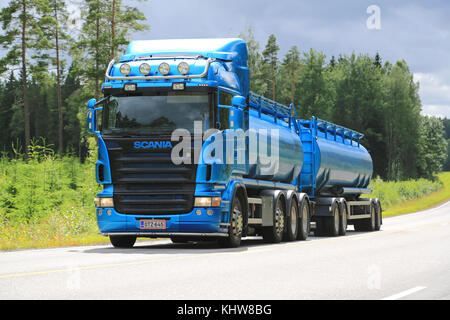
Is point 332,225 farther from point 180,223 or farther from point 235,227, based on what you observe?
point 180,223

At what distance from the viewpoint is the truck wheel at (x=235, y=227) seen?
14945 mm

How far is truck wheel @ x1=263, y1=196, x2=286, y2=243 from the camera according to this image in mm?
17688

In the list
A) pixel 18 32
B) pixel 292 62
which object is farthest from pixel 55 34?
pixel 292 62

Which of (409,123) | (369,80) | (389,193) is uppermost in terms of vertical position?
(369,80)

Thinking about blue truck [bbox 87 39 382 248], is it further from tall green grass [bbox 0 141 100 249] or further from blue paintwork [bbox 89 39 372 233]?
tall green grass [bbox 0 141 100 249]

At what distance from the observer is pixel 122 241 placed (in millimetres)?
15828

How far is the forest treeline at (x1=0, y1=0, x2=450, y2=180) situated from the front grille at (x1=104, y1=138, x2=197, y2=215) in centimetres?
3976

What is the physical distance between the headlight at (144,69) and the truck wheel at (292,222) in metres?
5.96

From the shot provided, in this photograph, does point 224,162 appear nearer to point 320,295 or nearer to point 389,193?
point 320,295

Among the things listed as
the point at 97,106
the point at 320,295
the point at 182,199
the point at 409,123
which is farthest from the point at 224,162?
the point at 409,123

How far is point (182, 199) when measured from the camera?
14.3 m

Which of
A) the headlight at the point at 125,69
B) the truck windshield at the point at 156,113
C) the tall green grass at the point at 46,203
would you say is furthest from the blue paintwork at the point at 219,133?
the tall green grass at the point at 46,203

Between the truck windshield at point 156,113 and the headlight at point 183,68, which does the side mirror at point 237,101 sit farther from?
the headlight at point 183,68

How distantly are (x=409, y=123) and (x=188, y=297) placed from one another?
96.9 m
